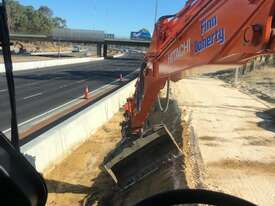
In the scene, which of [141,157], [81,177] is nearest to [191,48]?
[141,157]

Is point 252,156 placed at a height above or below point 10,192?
below

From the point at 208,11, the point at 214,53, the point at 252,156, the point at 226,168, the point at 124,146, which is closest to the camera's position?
the point at 214,53

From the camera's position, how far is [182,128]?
49.4 ft

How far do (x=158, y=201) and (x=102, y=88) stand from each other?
34.0m

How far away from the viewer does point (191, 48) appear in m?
5.75

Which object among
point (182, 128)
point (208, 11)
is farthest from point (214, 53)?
point (182, 128)

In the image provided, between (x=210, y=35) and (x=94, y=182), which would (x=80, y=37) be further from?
(x=210, y=35)

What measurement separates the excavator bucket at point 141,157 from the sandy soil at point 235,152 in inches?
31.1

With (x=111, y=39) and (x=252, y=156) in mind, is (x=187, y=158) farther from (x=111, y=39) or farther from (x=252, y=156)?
(x=111, y=39)

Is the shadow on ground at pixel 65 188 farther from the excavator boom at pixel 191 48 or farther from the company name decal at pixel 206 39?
the company name decal at pixel 206 39

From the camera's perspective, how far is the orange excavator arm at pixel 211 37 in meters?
4.19


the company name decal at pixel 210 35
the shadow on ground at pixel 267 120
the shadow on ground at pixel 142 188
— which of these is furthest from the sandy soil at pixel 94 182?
the shadow on ground at pixel 267 120

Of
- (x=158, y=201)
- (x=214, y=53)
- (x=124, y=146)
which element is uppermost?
(x=214, y=53)

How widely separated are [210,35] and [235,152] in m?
7.63
